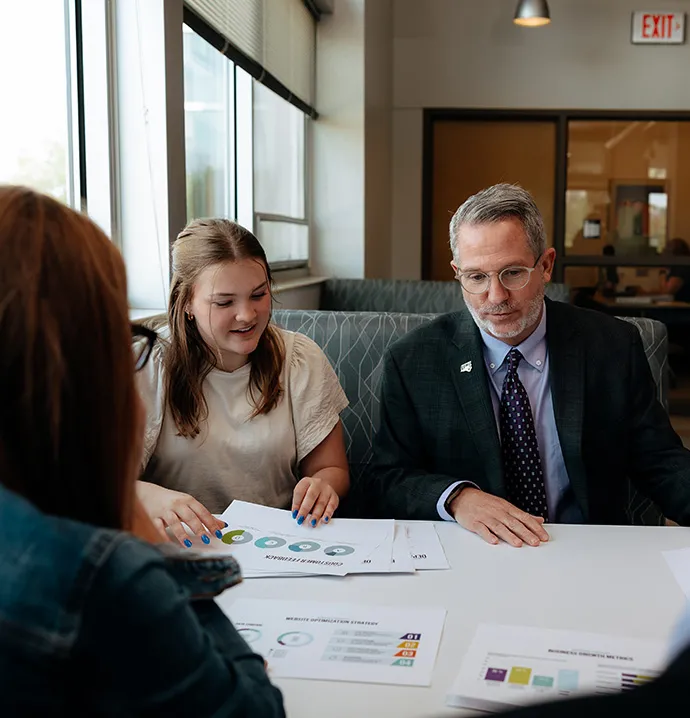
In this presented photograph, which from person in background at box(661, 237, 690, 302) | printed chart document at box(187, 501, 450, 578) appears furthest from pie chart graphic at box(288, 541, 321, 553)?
person in background at box(661, 237, 690, 302)

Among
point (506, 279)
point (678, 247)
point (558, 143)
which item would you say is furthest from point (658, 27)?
point (506, 279)

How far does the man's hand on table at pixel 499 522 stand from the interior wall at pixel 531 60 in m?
5.28

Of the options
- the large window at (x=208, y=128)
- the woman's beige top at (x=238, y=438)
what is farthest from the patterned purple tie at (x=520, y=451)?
the large window at (x=208, y=128)

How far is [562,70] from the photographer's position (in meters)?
6.18

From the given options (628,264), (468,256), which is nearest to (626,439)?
(468,256)

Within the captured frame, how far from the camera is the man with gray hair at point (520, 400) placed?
1.75 metres

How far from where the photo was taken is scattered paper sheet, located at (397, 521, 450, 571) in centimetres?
127

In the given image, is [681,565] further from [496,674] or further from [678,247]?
[678,247]

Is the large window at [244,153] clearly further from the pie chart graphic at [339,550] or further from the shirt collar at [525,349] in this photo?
the pie chart graphic at [339,550]

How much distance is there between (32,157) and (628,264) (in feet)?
16.8

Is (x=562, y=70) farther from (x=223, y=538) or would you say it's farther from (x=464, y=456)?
(x=223, y=538)

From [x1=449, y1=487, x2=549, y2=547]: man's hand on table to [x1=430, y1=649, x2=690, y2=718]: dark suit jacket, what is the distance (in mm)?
1101

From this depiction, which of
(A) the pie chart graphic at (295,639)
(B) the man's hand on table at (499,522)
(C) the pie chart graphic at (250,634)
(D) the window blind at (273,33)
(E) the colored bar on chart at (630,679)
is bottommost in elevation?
(C) the pie chart graphic at (250,634)

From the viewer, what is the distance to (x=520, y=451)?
5.77ft
